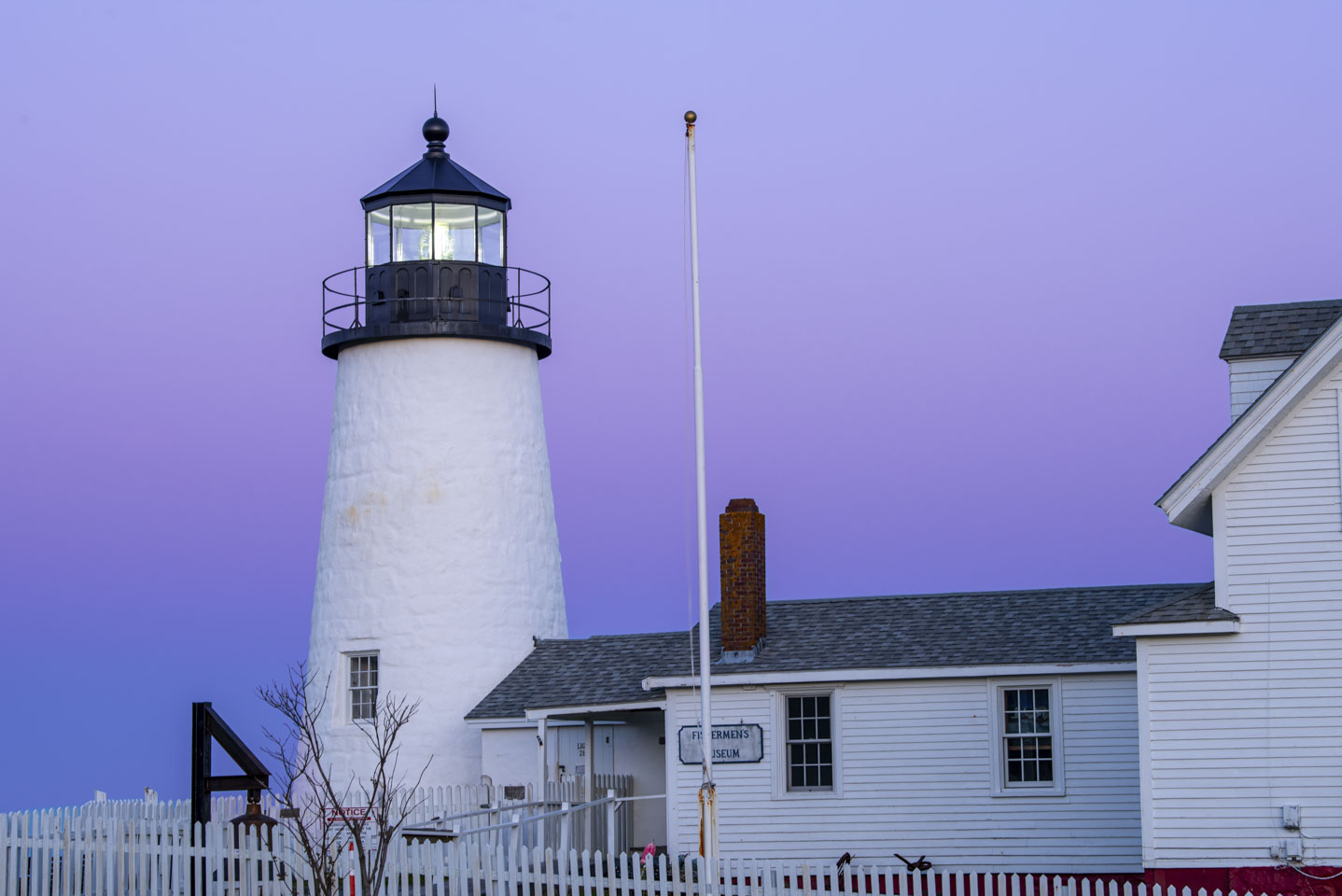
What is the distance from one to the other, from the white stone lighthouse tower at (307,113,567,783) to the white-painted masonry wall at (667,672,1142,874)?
596 centimetres

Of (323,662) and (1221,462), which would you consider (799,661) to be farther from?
(323,662)

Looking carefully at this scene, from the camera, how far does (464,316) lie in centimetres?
2872

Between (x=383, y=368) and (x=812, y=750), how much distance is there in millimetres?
10020

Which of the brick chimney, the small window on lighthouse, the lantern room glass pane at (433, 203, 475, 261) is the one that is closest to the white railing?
the brick chimney

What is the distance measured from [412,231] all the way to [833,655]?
10634 mm

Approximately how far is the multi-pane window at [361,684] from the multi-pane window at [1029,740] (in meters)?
11.0

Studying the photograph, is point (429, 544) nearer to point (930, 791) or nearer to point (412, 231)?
point (412, 231)

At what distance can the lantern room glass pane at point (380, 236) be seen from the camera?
28984 millimetres

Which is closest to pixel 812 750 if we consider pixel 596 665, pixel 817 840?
pixel 817 840

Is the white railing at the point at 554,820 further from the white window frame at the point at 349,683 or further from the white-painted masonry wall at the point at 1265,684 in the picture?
the white-painted masonry wall at the point at 1265,684

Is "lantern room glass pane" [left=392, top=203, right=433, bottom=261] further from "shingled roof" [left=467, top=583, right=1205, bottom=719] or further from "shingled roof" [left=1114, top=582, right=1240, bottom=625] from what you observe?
"shingled roof" [left=1114, top=582, right=1240, bottom=625]

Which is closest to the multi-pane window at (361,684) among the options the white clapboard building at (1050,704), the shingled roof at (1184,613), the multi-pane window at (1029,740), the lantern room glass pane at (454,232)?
the white clapboard building at (1050,704)

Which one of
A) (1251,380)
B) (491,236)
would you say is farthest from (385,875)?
(491,236)

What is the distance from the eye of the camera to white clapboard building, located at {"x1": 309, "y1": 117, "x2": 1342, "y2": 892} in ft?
59.4
